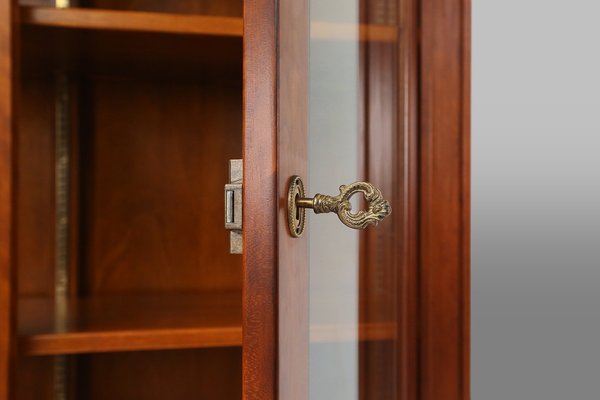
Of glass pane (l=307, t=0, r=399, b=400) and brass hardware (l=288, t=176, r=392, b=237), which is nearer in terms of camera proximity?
brass hardware (l=288, t=176, r=392, b=237)

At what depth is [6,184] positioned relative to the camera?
0.61m

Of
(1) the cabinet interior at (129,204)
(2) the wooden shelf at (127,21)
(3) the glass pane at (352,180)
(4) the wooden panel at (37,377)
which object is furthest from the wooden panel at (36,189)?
(3) the glass pane at (352,180)

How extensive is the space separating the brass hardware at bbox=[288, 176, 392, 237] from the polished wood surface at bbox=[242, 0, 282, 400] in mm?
38

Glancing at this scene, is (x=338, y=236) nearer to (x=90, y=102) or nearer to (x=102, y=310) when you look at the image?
(x=102, y=310)

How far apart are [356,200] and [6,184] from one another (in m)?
0.38

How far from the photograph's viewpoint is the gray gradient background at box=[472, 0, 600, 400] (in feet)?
3.21

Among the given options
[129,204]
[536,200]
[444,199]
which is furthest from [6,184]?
[536,200]

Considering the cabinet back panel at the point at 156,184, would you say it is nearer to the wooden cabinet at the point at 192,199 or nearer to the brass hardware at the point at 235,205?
the wooden cabinet at the point at 192,199

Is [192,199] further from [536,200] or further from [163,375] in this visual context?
[536,200]

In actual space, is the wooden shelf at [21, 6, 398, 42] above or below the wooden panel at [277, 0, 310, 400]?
above

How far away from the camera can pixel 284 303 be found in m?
0.43

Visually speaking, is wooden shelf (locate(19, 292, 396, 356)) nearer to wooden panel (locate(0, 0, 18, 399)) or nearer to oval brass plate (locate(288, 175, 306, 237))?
wooden panel (locate(0, 0, 18, 399))

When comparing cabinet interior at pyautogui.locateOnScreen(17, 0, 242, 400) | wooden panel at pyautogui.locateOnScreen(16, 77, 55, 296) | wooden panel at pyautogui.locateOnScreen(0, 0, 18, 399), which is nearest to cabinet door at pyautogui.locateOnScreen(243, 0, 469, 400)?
cabinet interior at pyautogui.locateOnScreen(17, 0, 242, 400)

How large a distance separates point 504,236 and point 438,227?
0.57 feet
